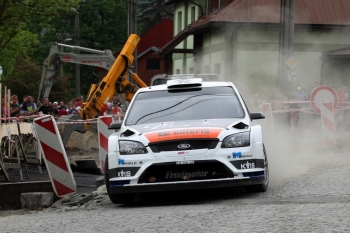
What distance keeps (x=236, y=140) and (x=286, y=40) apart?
67.7 feet

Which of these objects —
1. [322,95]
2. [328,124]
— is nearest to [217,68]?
[322,95]

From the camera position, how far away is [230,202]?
38.3ft

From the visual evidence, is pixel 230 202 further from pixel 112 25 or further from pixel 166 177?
pixel 112 25

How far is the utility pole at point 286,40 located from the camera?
105ft

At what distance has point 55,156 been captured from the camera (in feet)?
45.5

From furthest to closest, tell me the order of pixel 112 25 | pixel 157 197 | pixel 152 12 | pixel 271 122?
pixel 152 12 < pixel 112 25 < pixel 271 122 < pixel 157 197

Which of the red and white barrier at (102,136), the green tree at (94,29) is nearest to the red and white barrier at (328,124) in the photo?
the red and white barrier at (102,136)

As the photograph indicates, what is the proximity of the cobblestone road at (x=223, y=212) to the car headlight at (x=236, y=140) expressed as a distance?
72cm

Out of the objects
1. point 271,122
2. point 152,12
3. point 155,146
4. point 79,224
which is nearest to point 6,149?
point 271,122

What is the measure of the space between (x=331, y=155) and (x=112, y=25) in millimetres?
76223

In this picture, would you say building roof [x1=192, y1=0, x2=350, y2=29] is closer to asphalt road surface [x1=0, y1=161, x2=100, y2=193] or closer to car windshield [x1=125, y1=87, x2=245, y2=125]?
asphalt road surface [x1=0, y1=161, x2=100, y2=193]

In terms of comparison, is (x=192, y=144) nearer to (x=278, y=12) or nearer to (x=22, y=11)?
(x=22, y=11)

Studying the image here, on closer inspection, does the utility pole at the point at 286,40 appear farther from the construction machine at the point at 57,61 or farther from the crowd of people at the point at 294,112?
the construction machine at the point at 57,61

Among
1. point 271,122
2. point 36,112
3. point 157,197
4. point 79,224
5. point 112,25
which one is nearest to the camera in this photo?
point 79,224
